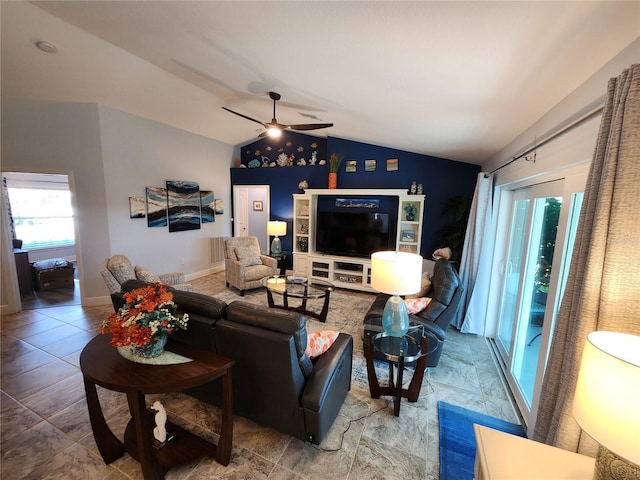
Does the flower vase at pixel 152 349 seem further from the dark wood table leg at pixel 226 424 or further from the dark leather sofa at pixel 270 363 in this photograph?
the dark wood table leg at pixel 226 424

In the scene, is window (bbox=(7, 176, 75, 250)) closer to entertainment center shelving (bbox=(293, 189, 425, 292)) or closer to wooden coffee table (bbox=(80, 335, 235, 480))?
entertainment center shelving (bbox=(293, 189, 425, 292))

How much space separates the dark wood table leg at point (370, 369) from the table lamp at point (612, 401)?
1362 mm

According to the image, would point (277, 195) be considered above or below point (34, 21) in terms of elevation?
below

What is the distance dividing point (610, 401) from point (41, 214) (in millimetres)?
9165

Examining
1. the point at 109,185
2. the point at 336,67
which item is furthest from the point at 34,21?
the point at 336,67

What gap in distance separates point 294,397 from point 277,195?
4891 millimetres

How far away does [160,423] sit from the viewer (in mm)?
1656

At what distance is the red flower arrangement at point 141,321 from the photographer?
4.62 feet

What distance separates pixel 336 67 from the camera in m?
2.04

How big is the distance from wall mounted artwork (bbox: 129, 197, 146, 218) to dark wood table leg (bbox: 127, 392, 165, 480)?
13.0 ft

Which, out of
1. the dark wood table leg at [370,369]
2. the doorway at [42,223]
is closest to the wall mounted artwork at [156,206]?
the doorway at [42,223]

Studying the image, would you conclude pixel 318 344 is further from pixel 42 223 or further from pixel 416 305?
pixel 42 223

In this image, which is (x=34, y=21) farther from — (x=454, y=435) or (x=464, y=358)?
(x=464, y=358)

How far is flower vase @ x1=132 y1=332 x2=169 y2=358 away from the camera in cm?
154
